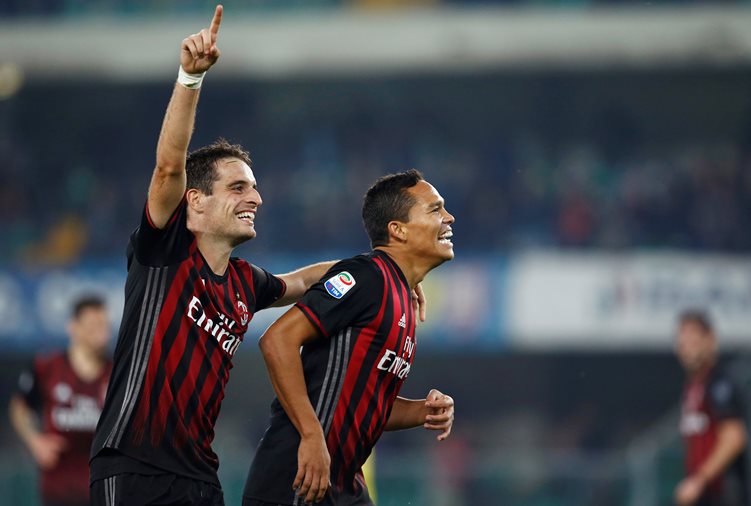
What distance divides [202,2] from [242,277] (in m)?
16.2

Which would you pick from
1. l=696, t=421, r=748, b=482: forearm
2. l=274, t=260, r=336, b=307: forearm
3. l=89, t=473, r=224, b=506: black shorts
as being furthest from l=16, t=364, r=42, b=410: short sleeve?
l=696, t=421, r=748, b=482: forearm

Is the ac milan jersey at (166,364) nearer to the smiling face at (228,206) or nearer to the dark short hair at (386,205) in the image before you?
the smiling face at (228,206)

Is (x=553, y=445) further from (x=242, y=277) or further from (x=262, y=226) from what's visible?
(x=242, y=277)

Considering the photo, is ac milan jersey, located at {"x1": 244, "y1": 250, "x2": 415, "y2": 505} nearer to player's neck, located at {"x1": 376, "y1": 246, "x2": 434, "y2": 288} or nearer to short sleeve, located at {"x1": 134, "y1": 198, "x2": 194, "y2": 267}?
player's neck, located at {"x1": 376, "y1": 246, "x2": 434, "y2": 288}

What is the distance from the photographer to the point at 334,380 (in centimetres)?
462

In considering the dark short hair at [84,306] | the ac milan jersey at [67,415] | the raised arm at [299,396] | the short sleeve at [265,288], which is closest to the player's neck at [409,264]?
the short sleeve at [265,288]

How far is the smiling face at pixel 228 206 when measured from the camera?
4.63 meters

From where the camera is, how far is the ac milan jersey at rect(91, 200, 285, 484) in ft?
14.4

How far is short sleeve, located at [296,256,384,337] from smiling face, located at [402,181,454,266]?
12.1 inches

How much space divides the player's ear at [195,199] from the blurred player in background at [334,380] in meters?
0.54

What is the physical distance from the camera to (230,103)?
20938mm

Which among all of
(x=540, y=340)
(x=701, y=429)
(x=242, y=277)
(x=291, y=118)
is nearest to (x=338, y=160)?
(x=291, y=118)

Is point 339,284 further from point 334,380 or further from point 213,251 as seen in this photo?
point 213,251

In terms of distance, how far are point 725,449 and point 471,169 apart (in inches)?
418
